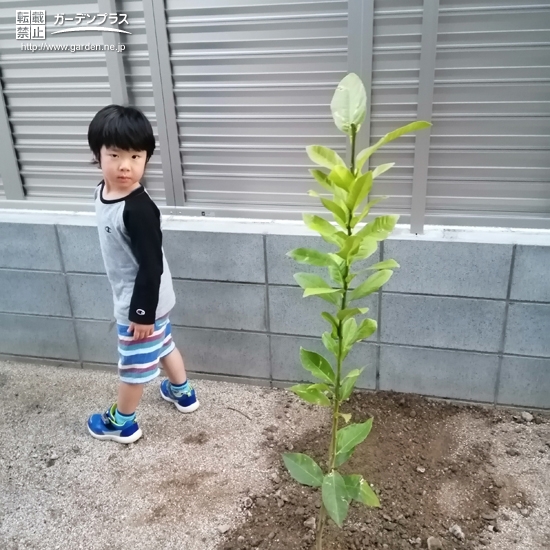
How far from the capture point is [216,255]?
277 cm

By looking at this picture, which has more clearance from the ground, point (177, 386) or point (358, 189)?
point (358, 189)

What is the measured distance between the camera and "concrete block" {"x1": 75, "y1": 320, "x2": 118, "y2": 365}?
3.11m

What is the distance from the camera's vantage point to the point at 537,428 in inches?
103

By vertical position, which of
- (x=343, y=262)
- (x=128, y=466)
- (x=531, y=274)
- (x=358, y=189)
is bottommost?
(x=128, y=466)

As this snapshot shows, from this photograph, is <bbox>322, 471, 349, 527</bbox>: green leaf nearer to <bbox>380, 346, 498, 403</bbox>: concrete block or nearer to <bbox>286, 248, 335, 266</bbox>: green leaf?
<bbox>286, 248, 335, 266</bbox>: green leaf

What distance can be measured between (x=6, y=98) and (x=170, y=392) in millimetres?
1764

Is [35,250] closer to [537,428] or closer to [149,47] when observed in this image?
[149,47]

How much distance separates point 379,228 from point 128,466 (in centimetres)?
162

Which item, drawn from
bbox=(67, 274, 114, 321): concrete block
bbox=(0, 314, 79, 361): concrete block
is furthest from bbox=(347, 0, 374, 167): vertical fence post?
bbox=(0, 314, 79, 361): concrete block

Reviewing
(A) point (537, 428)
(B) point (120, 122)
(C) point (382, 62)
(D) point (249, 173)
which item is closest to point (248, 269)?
(D) point (249, 173)

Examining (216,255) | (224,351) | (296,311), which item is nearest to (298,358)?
(296,311)

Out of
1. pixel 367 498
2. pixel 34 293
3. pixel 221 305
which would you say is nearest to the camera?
pixel 367 498

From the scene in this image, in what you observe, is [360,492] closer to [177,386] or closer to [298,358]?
[298,358]

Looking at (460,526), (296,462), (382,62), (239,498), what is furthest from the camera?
(382,62)
